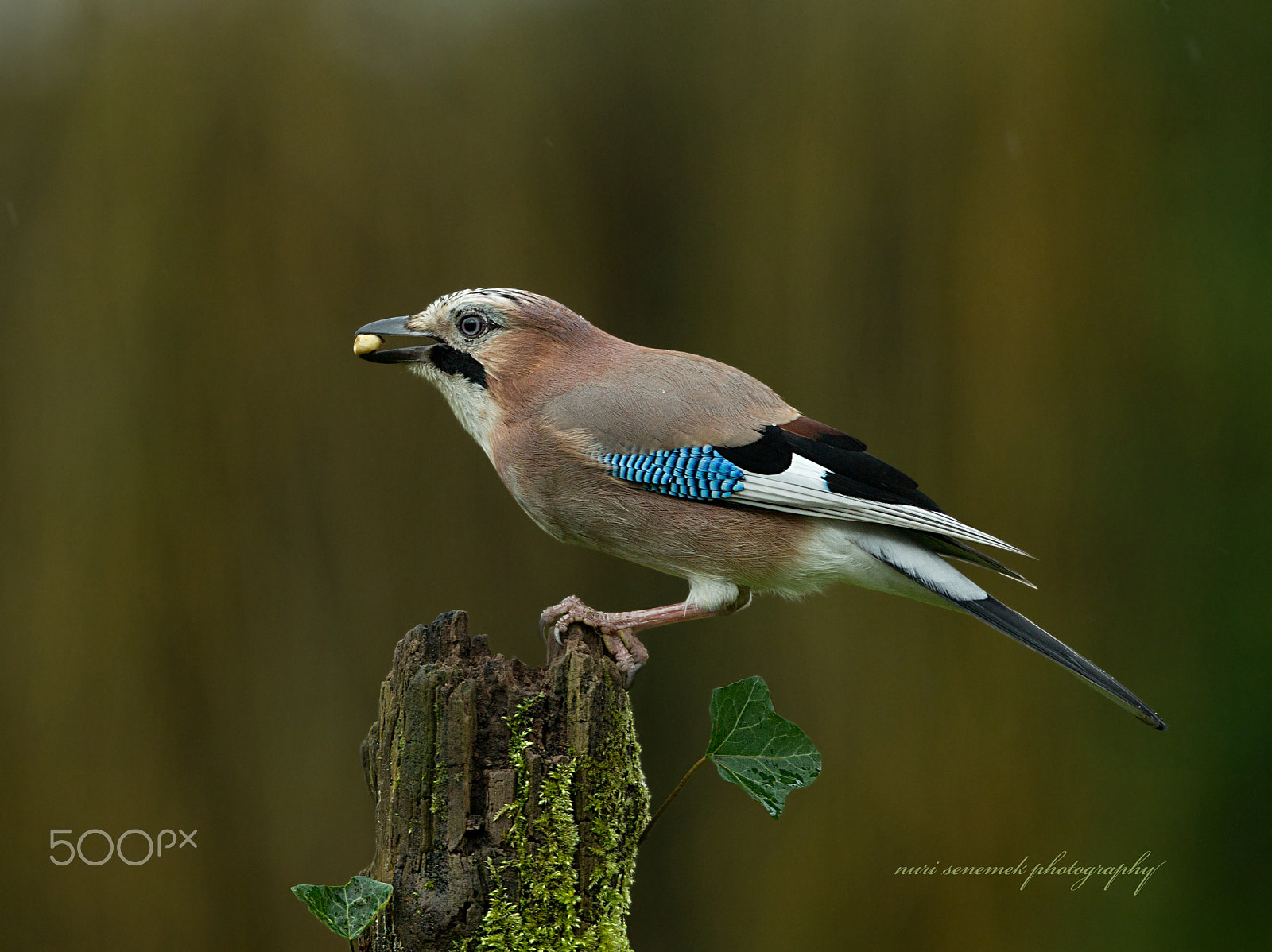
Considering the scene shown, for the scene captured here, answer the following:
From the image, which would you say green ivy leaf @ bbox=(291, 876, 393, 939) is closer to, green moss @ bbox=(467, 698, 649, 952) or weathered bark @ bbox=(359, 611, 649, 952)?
weathered bark @ bbox=(359, 611, 649, 952)

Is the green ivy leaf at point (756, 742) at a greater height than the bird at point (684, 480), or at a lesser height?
lesser

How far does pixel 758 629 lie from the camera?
5383 mm

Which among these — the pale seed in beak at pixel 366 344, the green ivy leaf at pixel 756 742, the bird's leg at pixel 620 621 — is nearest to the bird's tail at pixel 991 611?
the bird's leg at pixel 620 621

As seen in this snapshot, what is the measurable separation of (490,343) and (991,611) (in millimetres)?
1977

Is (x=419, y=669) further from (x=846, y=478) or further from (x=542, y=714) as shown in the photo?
(x=846, y=478)

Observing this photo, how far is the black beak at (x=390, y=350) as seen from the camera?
3.70m

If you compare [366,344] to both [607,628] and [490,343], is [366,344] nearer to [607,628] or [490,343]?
[490,343]

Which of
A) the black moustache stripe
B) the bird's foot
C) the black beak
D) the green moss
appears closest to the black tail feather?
the bird's foot

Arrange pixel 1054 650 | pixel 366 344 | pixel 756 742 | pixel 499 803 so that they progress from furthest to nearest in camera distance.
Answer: pixel 366 344 → pixel 1054 650 → pixel 756 742 → pixel 499 803

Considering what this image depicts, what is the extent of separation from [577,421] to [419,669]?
1.21 meters

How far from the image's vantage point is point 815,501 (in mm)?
3373

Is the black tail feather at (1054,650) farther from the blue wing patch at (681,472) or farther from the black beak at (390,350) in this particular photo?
the black beak at (390,350)

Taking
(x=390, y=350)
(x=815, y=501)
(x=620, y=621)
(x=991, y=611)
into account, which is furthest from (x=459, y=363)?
(x=991, y=611)

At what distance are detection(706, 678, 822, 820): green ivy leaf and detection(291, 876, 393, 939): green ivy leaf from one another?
0.93 metres
